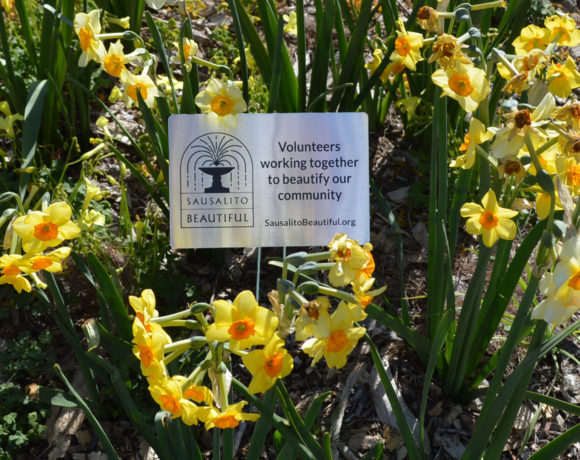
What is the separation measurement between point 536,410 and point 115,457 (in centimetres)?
124

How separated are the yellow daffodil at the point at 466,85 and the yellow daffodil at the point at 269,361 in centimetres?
63

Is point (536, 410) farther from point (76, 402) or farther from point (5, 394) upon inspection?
point (5, 394)

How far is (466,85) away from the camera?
54.1 inches

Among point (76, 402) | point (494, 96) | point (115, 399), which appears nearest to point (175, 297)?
point (115, 399)

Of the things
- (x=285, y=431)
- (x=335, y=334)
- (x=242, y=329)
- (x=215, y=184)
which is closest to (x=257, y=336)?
(x=242, y=329)

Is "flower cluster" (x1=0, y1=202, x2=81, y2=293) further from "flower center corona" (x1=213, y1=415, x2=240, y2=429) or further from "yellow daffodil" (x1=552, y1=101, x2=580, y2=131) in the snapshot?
"yellow daffodil" (x1=552, y1=101, x2=580, y2=131)

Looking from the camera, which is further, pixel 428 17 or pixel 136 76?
pixel 136 76

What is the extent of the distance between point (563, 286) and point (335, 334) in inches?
15.8

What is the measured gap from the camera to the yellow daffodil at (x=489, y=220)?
133cm

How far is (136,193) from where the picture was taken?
2539 mm

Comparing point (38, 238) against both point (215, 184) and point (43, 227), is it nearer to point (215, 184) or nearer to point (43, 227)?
point (43, 227)

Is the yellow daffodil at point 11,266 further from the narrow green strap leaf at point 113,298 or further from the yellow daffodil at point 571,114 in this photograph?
the yellow daffodil at point 571,114

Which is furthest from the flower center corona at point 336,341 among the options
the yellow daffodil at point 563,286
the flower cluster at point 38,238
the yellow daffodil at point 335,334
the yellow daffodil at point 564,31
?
the yellow daffodil at point 564,31

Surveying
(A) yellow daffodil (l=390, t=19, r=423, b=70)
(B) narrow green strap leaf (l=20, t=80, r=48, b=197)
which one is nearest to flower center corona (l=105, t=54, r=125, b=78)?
(B) narrow green strap leaf (l=20, t=80, r=48, b=197)
